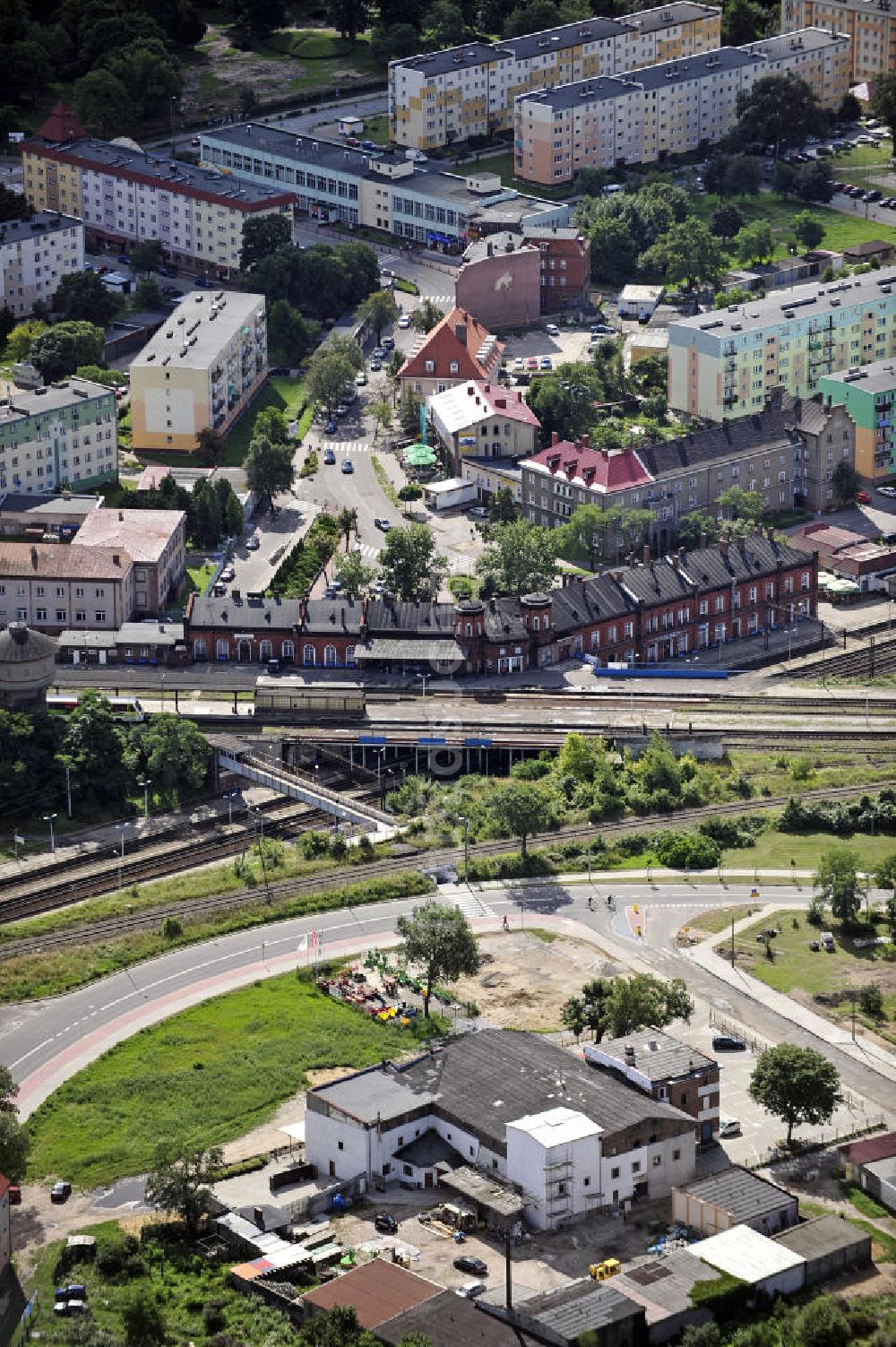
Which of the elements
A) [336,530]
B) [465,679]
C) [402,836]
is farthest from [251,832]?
[336,530]

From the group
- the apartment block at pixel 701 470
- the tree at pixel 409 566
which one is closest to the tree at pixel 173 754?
the tree at pixel 409 566

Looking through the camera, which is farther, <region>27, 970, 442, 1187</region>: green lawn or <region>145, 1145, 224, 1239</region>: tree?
<region>27, 970, 442, 1187</region>: green lawn

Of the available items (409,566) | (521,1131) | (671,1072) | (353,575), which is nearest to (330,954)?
(671,1072)

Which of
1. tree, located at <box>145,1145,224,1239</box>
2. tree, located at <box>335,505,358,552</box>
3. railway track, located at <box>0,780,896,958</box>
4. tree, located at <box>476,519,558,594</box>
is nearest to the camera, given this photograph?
tree, located at <box>145,1145,224,1239</box>

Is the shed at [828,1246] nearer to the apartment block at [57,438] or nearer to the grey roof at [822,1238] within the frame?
the grey roof at [822,1238]

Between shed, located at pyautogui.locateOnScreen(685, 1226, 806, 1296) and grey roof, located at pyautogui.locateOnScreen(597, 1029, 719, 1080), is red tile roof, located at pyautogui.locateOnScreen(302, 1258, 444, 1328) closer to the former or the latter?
shed, located at pyautogui.locateOnScreen(685, 1226, 806, 1296)

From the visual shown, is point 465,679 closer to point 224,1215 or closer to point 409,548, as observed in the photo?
point 409,548

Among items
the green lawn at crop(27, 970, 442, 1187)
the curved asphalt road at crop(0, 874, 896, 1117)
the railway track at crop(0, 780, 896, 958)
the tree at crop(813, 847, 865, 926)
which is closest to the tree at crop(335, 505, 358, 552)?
the railway track at crop(0, 780, 896, 958)
